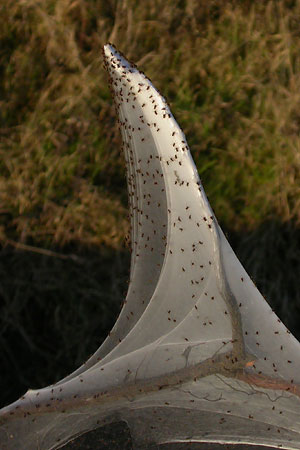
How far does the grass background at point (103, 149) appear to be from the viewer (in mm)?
1686

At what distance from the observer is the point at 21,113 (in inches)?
69.1

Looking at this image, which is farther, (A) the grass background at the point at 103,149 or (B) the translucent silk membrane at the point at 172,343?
(A) the grass background at the point at 103,149

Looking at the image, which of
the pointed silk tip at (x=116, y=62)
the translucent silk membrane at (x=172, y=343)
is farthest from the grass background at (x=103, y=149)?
the pointed silk tip at (x=116, y=62)

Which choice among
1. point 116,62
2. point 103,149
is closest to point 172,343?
point 116,62

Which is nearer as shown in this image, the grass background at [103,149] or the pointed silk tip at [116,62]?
the pointed silk tip at [116,62]

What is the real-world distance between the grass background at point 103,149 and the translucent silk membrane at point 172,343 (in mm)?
630

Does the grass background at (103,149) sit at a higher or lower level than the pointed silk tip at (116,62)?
lower

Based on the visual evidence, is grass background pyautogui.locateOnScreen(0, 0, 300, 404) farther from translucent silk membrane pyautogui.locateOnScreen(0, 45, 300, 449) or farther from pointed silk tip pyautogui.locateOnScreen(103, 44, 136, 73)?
pointed silk tip pyautogui.locateOnScreen(103, 44, 136, 73)

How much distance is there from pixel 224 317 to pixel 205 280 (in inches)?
2.2

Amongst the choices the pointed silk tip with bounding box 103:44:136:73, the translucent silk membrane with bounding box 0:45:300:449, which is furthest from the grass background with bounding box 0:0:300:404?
the pointed silk tip with bounding box 103:44:136:73

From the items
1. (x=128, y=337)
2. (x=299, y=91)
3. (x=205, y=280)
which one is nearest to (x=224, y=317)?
(x=205, y=280)

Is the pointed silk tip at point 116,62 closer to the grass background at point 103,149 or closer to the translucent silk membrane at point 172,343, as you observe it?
the translucent silk membrane at point 172,343

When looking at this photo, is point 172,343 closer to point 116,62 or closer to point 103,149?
point 116,62

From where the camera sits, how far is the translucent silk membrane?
34.3 inches
